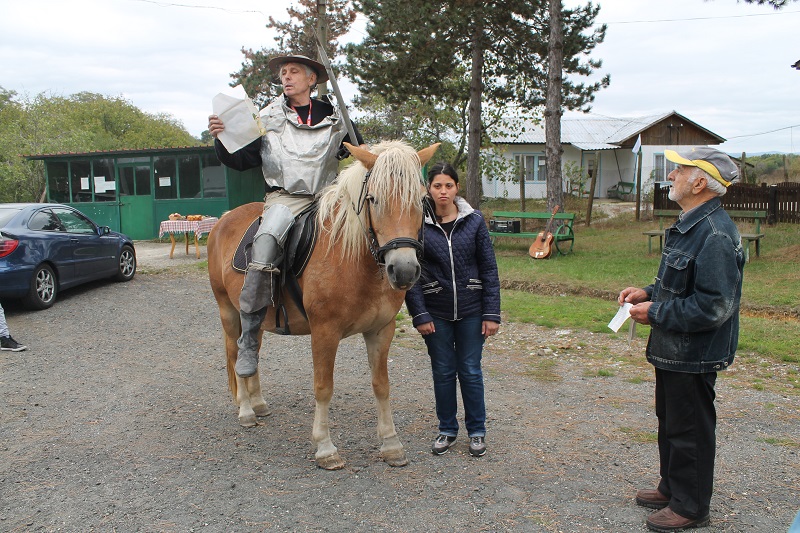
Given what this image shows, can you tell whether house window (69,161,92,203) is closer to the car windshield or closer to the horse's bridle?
the car windshield

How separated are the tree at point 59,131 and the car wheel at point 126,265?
1873cm

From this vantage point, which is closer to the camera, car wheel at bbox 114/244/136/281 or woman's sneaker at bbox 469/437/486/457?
woman's sneaker at bbox 469/437/486/457

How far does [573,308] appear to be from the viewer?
8.83m

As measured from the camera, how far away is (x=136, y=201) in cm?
2055

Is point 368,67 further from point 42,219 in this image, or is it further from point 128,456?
point 128,456

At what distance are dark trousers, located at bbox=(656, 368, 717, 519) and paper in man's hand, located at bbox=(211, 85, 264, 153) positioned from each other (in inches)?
122

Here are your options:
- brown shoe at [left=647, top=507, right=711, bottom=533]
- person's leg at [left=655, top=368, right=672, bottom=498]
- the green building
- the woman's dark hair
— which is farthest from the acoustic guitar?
brown shoe at [left=647, top=507, right=711, bottom=533]

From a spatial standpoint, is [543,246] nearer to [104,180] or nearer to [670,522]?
[670,522]

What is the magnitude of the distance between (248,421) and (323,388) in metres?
1.09

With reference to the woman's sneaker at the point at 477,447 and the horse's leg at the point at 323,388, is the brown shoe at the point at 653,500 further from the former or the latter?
the horse's leg at the point at 323,388

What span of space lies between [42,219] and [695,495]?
1029 cm

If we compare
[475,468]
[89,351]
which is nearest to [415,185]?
[475,468]

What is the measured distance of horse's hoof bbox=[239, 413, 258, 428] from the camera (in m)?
4.71

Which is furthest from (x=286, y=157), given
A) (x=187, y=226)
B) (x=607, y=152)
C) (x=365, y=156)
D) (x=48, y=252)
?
(x=607, y=152)
